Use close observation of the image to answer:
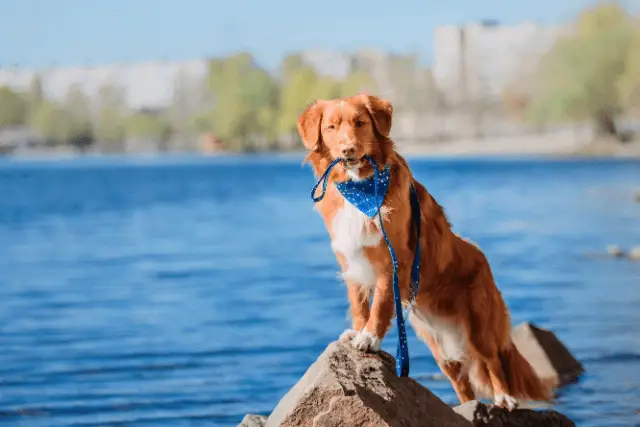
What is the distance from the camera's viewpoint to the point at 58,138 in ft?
162

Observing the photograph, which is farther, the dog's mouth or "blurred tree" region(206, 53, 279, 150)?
"blurred tree" region(206, 53, 279, 150)

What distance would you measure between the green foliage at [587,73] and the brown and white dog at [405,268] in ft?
113

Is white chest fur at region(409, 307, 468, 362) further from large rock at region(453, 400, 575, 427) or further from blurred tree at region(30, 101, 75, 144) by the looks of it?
blurred tree at region(30, 101, 75, 144)

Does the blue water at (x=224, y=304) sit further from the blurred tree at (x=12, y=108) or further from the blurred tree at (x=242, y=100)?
the blurred tree at (x=242, y=100)

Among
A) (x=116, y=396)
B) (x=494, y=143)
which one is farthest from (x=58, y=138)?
(x=116, y=396)

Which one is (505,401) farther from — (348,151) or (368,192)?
(348,151)

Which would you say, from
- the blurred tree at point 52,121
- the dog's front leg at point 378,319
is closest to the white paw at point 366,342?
the dog's front leg at point 378,319

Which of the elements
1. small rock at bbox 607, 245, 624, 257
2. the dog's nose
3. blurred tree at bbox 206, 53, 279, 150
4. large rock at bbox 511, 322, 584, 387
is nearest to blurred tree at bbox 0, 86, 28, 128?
blurred tree at bbox 206, 53, 279, 150

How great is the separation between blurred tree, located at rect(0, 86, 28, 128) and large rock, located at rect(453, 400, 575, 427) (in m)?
40.3

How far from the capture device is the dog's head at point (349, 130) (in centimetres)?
312

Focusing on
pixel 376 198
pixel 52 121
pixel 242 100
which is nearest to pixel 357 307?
pixel 376 198

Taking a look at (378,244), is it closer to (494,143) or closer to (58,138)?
(494,143)

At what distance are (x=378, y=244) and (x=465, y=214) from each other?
651 inches

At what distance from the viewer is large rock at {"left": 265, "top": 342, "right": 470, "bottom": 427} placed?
3.31m
